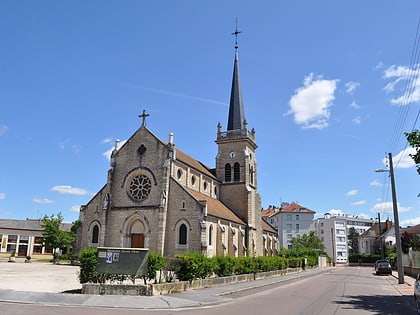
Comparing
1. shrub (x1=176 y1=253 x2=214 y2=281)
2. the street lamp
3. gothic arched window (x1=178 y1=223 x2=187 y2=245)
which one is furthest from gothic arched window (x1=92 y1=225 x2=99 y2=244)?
the street lamp

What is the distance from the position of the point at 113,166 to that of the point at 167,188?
6981 millimetres

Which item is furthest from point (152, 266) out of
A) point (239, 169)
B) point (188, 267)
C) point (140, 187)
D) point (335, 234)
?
point (335, 234)

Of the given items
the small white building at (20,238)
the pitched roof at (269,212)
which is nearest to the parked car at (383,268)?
the pitched roof at (269,212)

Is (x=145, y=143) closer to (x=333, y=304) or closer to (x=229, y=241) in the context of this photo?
(x=229, y=241)

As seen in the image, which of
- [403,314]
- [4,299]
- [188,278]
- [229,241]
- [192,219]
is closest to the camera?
[403,314]

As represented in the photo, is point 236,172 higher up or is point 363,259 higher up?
point 236,172

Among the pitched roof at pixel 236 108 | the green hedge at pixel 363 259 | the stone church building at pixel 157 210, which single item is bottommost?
the green hedge at pixel 363 259

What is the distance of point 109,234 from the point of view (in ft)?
118

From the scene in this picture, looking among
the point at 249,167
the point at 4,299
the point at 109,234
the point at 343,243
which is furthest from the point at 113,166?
the point at 343,243

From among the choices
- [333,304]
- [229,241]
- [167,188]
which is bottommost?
[333,304]

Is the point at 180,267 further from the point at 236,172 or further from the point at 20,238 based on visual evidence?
the point at 20,238

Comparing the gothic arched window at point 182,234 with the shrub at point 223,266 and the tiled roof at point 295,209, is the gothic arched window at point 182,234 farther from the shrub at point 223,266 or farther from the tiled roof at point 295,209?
the tiled roof at point 295,209

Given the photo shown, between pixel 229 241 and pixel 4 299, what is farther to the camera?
pixel 229 241

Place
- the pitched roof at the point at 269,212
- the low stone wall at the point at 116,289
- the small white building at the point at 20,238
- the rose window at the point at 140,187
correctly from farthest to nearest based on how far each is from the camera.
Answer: the pitched roof at the point at 269,212 → the small white building at the point at 20,238 → the rose window at the point at 140,187 → the low stone wall at the point at 116,289
